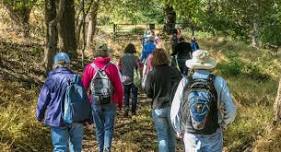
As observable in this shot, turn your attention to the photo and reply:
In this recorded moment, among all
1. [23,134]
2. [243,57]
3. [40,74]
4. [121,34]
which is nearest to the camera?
[23,134]

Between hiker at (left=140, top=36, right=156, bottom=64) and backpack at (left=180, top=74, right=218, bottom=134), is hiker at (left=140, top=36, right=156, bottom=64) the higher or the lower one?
the higher one

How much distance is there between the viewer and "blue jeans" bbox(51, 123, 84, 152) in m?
7.57

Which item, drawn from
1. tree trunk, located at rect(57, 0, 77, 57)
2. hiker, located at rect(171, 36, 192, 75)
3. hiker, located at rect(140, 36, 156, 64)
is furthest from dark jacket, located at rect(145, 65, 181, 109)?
tree trunk, located at rect(57, 0, 77, 57)

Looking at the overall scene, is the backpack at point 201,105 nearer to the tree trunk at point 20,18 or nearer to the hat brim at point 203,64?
the hat brim at point 203,64

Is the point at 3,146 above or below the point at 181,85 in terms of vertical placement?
below

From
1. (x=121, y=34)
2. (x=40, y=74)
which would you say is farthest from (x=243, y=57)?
(x=40, y=74)

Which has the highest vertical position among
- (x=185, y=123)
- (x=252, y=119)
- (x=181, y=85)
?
(x=181, y=85)

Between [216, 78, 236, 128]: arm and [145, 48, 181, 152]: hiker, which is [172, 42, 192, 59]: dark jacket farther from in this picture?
[216, 78, 236, 128]: arm

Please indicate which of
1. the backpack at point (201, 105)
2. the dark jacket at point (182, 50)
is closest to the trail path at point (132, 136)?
the dark jacket at point (182, 50)

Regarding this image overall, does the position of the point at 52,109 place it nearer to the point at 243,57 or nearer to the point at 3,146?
the point at 3,146

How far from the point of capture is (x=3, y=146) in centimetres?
879

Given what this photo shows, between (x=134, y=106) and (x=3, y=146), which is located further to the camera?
(x=134, y=106)

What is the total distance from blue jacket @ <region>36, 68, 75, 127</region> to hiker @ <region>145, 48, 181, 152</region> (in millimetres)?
1395

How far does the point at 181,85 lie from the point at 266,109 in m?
7.03
